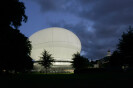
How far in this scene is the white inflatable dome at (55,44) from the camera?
58469 millimetres

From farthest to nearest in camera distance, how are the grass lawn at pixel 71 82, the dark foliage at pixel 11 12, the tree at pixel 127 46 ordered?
the tree at pixel 127 46 → the dark foliage at pixel 11 12 → the grass lawn at pixel 71 82

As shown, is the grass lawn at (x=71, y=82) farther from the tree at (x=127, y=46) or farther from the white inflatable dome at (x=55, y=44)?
the white inflatable dome at (x=55, y=44)

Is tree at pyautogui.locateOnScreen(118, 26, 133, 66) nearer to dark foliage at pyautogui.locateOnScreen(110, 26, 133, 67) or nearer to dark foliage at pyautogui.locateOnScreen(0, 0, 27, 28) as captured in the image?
dark foliage at pyautogui.locateOnScreen(110, 26, 133, 67)

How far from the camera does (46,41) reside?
199 feet

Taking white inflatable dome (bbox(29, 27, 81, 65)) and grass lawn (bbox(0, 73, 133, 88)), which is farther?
white inflatable dome (bbox(29, 27, 81, 65))

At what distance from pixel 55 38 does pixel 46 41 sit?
12.5 feet

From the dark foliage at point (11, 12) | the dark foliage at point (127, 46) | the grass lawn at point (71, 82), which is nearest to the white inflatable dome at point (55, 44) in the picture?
the dark foliage at point (127, 46)

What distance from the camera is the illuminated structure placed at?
192 feet

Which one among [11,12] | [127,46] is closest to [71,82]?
[11,12]

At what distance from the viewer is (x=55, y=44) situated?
193 ft

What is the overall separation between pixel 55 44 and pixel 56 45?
557 millimetres

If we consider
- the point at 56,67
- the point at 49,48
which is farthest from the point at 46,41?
the point at 56,67

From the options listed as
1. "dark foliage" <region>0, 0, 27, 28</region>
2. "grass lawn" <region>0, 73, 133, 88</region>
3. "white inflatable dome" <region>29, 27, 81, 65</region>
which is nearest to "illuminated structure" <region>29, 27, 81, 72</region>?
"white inflatable dome" <region>29, 27, 81, 65</region>

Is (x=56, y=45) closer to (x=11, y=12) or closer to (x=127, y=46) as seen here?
(x=127, y=46)
